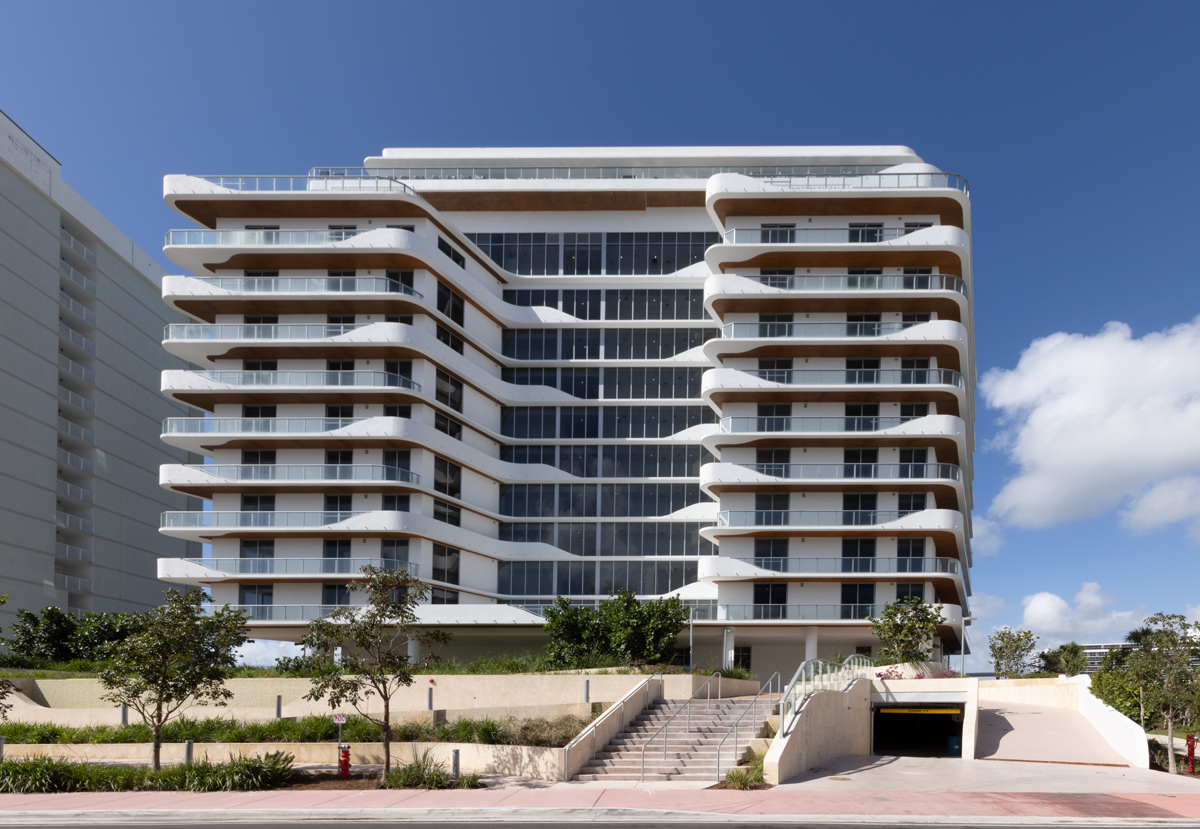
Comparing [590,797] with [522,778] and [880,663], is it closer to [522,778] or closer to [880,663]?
[522,778]

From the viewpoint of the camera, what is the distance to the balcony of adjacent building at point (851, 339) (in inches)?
2076

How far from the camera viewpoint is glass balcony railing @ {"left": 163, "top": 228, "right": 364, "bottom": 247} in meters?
52.3

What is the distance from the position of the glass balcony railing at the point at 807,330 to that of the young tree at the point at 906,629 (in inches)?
559

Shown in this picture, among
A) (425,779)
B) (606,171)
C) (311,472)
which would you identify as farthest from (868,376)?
(425,779)

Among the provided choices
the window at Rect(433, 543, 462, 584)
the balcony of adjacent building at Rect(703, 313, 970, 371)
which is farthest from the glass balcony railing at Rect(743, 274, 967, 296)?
the window at Rect(433, 543, 462, 584)

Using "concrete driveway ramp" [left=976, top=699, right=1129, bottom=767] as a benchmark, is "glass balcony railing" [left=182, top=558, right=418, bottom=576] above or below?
above

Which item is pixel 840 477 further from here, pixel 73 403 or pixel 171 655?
pixel 73 403

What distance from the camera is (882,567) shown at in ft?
172

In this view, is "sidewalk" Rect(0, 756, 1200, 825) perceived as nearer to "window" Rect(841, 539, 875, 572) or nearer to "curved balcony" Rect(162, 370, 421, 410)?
"window" Rect(841, 539, 875, 572)

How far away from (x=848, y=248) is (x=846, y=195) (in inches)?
109

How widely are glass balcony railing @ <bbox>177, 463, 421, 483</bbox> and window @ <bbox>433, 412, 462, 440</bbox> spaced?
12.4 ft

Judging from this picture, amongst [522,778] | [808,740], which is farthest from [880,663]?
[522,778]

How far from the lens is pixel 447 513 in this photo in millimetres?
54812

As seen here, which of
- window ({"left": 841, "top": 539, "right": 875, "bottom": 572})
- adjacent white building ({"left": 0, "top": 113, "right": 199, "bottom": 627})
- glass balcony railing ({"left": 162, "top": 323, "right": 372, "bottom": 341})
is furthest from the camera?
adjacent white building ({"left": 0, "top": 113, "right": 199, "bottom": 627})
